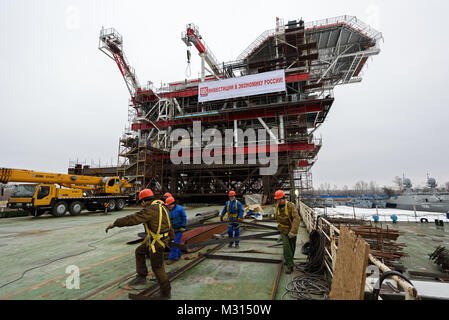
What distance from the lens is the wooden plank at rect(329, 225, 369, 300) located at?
6.82ft

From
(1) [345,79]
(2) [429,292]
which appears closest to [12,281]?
(2) [429,292]

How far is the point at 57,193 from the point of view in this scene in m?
13.4

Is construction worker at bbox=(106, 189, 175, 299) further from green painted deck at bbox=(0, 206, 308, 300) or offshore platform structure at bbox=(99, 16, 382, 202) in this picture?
offshore platform structure at bbox=(99, 16, 382, 202)

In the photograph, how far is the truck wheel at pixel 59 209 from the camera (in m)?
13.4

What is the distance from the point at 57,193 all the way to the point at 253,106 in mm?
19062

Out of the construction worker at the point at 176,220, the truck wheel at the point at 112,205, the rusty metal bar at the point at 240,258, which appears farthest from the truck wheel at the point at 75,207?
the rusty metal bar at the point at 240,258

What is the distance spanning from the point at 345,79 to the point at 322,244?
3135 centimetres

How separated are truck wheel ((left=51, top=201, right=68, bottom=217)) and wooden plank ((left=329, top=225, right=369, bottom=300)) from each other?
1688 cm

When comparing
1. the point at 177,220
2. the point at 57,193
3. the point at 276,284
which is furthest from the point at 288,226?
the point at 57,193

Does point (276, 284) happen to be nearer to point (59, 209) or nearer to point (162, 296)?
point (162, 296)

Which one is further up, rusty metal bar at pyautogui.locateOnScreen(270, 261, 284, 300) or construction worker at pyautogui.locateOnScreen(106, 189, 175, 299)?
construction worker at pyautogui.locateOnScreen(106, 189, 175, 299)

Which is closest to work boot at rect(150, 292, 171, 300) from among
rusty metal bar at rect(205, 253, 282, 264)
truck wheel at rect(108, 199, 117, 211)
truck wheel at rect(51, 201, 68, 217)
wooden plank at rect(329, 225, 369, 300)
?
rusty metal bar at rect(205, 253, 282, 264)

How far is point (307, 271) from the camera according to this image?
4281mm
